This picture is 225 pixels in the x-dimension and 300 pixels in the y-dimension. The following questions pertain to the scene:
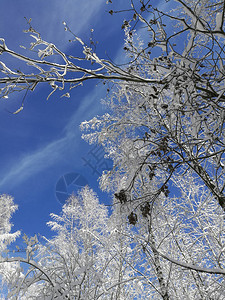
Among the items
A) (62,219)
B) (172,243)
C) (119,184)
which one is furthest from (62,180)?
(172,243)

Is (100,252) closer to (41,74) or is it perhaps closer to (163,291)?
(163,291)

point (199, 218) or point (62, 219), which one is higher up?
point (62, 219)

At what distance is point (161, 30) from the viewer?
1.83 meters

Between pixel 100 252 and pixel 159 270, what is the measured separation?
3.76m

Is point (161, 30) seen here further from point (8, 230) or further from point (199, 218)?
point (8, 230)

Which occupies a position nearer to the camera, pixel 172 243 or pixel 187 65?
pixel 187 65

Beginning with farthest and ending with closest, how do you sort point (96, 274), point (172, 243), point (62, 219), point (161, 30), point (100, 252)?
1. point (62, 219)
2. point (100, 252)
3. point (172, 243)
4. point (96, 274)
5. point (161, 30)

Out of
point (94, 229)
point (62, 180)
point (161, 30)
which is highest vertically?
point (62, 180)

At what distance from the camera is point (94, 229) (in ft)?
29.4

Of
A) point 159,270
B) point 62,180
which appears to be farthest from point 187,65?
point 62,180

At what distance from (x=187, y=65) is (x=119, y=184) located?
5209 mm

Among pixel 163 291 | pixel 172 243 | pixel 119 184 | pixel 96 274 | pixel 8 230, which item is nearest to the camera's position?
pixel 96 274

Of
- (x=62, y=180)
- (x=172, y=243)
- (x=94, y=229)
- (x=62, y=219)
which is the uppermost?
(x=62, y=180)

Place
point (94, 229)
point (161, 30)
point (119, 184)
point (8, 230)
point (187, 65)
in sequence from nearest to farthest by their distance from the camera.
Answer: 1. point (187, 65)
2. point (161, 30)
3. point (119, 184)
4. point (94, 229)
5. point (8, 230)
